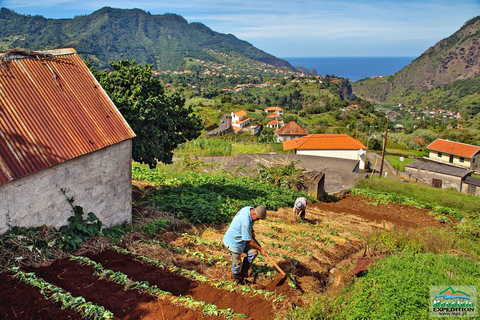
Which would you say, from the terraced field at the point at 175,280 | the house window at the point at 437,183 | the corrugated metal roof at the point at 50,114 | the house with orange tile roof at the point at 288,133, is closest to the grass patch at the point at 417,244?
the terraced field at the point at 175,280

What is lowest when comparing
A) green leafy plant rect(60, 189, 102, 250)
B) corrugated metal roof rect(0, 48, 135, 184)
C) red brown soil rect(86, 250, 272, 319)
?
red brown soil rect(86, 250, 272, 319)

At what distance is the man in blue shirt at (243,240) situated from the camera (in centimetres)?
653

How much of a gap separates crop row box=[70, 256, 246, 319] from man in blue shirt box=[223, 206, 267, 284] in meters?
1.25

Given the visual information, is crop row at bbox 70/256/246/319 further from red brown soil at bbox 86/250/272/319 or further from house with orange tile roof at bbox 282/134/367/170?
house with orange tile roof at bbox 282/134/367/170

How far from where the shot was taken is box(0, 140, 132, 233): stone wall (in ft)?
22.2

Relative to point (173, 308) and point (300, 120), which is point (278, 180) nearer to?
point (173, 308)

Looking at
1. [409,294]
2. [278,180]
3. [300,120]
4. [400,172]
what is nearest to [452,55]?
[300,120]

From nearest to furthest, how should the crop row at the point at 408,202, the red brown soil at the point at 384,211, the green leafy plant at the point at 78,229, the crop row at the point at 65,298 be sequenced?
the crop row at the point at 65,298 → the green leafy plant at the point at 78,229 → the red brown soil at the point at 384,211 → the crop row at the point at 408,202

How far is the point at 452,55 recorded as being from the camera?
188625mm

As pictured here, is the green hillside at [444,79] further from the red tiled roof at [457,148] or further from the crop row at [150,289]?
the crop row at [150,289]

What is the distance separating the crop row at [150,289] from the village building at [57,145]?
5.09ft

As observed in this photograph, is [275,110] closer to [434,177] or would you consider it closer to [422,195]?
[434,177]

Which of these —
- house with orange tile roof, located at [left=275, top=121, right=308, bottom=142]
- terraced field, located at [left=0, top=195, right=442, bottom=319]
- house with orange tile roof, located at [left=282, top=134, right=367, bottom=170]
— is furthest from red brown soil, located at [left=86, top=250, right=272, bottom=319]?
house with orange tile roof, located at [left=275, top=121, right=308, bottom=142]

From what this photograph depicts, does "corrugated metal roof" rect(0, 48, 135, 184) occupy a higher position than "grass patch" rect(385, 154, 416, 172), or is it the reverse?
"corrugated metal roof" rect(0, 48, 135, 184)
